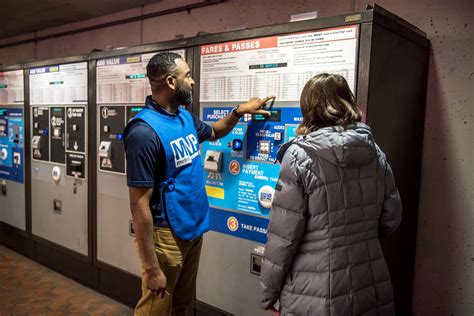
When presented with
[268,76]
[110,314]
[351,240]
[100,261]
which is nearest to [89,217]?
[100,261]

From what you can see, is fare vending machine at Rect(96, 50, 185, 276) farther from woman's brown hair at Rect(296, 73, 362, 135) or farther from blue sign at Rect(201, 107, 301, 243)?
woman's brown hair at Rect(296, 73, 362, 135)

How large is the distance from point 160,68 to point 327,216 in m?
1.10

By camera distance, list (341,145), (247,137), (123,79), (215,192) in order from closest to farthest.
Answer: (341,145)
(247,137)
(215,192)
(123,79)

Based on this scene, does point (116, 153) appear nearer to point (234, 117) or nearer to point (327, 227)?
point (234, 117)

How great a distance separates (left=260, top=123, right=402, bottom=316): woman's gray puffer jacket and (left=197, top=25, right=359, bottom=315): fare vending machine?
0.67 metres

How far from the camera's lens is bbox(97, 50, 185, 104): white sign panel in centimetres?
308

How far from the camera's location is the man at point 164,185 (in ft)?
6.17

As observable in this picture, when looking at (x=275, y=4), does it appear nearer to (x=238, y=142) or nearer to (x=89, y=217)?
(x=238, y=142)

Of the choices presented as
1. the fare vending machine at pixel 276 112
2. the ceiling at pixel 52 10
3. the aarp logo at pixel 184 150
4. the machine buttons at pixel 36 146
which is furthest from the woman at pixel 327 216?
the machine buttons at pixel 36 146

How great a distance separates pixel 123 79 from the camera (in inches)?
127

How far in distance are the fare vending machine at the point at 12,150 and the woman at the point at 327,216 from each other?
3659mm

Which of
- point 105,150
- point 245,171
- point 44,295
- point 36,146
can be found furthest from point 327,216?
point 36,146

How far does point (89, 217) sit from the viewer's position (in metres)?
3.58

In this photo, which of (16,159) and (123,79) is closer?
(123,79)
